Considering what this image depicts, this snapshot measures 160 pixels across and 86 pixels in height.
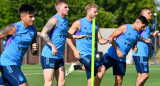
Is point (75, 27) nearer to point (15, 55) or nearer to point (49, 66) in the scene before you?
point (49, 66)

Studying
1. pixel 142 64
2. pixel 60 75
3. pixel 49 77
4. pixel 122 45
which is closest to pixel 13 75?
pixel 49 77

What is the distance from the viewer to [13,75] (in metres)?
7.66

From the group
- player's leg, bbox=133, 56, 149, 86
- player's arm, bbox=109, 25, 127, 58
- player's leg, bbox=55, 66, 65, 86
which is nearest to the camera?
player's leg, bbox=55, 66, 65, 86

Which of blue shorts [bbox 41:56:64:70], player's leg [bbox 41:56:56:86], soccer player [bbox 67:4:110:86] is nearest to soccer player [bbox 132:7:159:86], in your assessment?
soccer player [bbox 67:4:110:86]

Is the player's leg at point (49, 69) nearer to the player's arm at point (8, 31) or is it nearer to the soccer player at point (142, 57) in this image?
the player's arm at point (8, 31)

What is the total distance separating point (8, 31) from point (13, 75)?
2.61ft

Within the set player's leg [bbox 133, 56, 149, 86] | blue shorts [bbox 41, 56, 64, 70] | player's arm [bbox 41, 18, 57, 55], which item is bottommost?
player's leg [bbox 133, 56, 149, 86]

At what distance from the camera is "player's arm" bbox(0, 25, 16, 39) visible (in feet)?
24.8

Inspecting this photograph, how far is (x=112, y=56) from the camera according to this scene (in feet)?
34.1

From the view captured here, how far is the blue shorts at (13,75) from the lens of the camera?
25.0ft

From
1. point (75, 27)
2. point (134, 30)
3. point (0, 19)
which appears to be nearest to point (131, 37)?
point (134, 30)

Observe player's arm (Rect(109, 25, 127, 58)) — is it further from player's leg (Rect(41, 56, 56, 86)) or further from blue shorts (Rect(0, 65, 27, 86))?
blue shorts (Rect(0, 65, 27, 86))

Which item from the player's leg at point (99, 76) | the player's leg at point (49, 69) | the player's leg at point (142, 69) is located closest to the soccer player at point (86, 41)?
the player's leg at point (99, 76)

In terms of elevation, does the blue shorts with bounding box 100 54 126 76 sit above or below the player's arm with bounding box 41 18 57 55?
below
